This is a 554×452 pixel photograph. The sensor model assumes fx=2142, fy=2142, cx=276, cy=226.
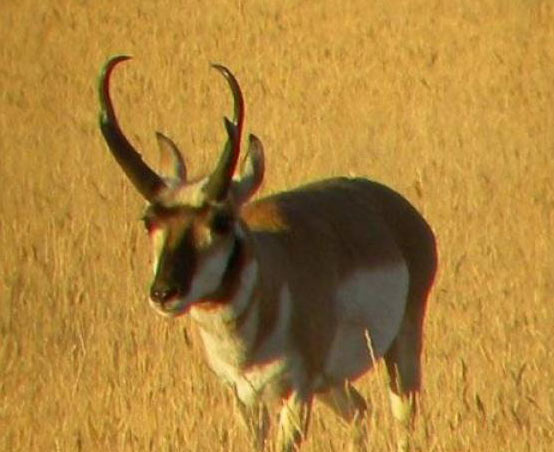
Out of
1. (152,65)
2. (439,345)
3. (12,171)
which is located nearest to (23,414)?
(439,345)

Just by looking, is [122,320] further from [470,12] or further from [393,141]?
[470,12]

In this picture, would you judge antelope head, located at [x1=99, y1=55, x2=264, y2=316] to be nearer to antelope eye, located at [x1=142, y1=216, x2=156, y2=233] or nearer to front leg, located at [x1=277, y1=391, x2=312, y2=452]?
antelope eye, located at [x1=142, y1=216, x2=156, y2=233]

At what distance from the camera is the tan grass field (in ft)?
26.9

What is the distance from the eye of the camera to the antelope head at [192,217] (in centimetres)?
699

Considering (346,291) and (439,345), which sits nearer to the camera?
(346,291)

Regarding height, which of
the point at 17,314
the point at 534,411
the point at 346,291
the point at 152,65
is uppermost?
the point at 152,65

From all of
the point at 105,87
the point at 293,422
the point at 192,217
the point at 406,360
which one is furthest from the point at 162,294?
the point at 406,360

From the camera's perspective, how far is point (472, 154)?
48.5ft

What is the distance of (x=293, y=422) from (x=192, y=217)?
813 mm

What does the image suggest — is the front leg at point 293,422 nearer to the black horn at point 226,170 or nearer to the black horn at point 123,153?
the black horn at point 226,170

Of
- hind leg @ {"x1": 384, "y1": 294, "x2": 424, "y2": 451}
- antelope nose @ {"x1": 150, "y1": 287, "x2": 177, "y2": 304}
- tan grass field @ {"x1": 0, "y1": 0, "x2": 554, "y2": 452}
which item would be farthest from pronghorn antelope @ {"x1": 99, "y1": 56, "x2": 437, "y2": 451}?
tan grass field @ {"x1": 0, "y1": 0, "x2": 554, "y2": 452}

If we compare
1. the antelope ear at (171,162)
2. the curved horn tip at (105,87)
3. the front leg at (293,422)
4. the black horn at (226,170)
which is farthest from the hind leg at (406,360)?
the curved horn tip at (105,87)

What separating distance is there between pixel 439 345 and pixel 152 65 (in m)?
9.81

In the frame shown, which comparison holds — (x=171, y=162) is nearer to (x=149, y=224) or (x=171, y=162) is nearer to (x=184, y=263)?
(x=149, y=224)
